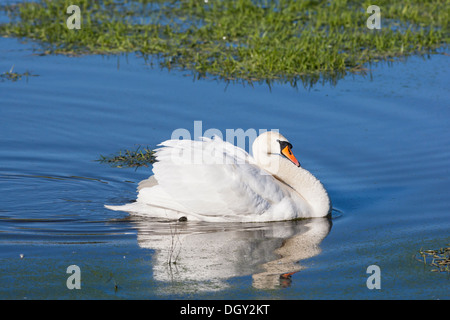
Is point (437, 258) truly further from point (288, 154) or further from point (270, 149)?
point (270, 149)

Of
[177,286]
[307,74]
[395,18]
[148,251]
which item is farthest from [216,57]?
[177,286]

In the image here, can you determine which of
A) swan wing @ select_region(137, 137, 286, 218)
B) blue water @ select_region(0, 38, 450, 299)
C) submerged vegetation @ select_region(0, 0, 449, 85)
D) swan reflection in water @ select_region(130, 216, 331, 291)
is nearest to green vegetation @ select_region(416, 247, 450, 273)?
blue water @ select_region(0, 38, 450, 299)

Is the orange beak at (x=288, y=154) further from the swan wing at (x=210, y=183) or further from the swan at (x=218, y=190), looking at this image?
the swan wing at (x=210, y=183)

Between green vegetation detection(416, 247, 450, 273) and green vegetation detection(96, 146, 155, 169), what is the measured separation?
316 centimetres

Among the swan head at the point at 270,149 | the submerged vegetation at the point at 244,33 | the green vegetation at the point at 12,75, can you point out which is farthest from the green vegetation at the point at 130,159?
the green vegetation at the point at 12,75

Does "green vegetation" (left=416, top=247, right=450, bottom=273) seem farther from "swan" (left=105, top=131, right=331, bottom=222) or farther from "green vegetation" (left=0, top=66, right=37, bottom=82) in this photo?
"green vegetation" (left=0, top=66, right=37, bottom=82)

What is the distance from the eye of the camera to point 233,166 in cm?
716

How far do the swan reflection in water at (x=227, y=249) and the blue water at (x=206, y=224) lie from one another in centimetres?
2

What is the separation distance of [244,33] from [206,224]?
17.4 feet

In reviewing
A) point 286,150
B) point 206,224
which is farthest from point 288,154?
point 206,224

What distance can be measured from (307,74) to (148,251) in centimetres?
497

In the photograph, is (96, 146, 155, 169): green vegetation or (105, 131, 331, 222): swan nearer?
(105, 131, 331, 222): swan

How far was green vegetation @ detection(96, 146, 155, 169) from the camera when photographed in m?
8.36
